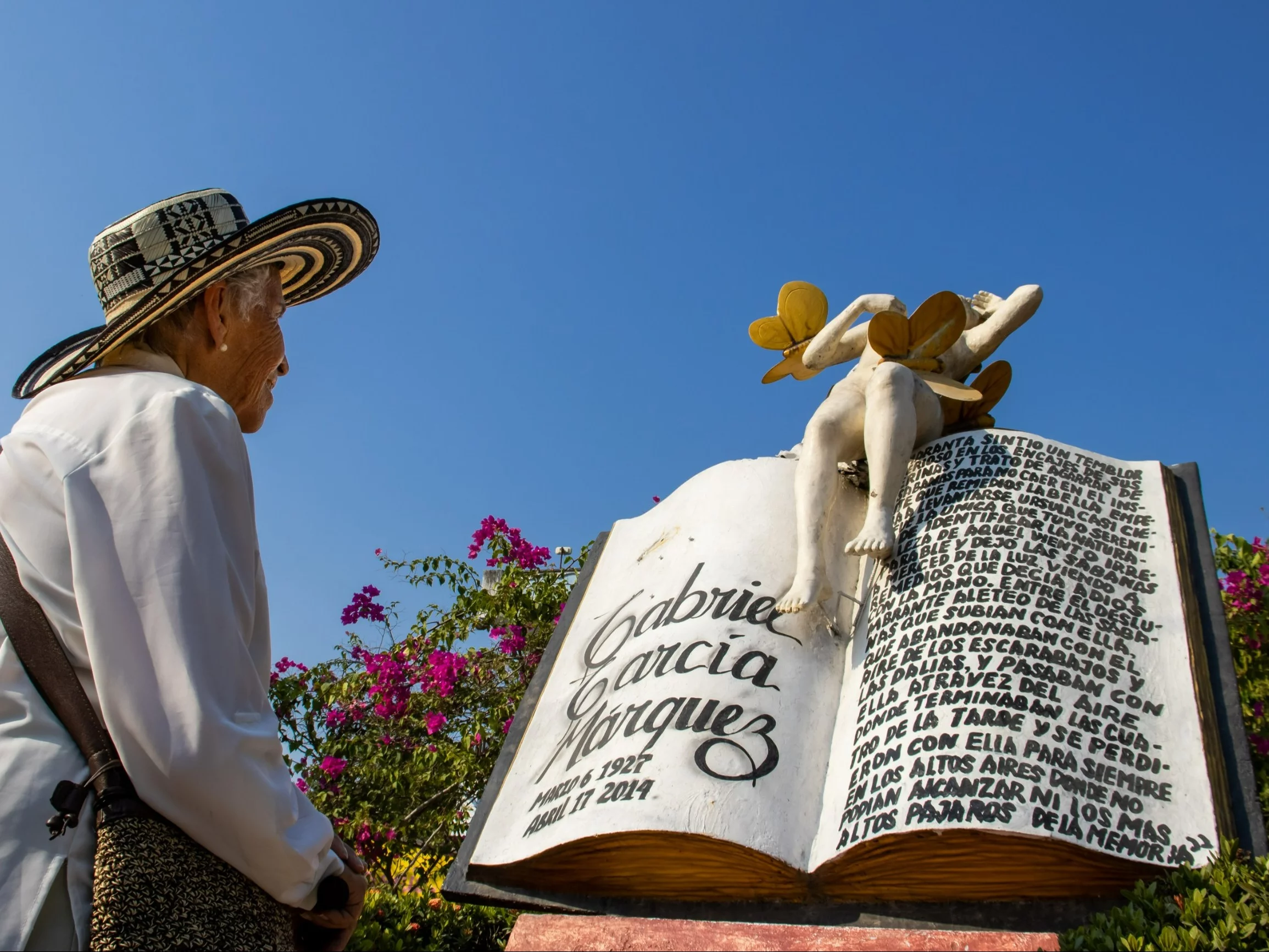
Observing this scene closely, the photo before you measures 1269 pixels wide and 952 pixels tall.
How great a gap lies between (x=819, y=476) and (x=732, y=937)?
1826 mm

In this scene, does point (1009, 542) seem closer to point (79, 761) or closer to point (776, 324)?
point (776, 324)

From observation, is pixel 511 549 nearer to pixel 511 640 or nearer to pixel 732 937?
pixel 511 640

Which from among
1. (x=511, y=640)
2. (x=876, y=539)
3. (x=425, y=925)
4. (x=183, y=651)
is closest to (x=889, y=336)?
(x=876, y=539)

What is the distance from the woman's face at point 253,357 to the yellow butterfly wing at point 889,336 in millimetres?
3208

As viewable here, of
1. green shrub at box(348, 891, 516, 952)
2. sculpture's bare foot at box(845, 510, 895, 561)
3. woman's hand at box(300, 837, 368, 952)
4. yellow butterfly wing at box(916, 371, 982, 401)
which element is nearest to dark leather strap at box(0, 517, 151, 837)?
woman's hand at box(300, 837, 368, 952)

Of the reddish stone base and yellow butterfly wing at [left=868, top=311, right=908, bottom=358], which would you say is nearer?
the reddish stone base

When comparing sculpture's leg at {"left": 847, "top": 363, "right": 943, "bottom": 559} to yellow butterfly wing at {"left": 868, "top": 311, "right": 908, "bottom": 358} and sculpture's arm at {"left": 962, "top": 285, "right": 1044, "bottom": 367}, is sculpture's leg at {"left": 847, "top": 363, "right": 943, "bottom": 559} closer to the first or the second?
yellow butterfly wing at {"left": 868, "top": 311, "right": 908, "bottom": 358}

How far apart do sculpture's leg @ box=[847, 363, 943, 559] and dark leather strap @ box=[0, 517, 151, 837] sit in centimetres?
302

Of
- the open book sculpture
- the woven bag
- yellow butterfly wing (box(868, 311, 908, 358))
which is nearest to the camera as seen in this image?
the woven bag

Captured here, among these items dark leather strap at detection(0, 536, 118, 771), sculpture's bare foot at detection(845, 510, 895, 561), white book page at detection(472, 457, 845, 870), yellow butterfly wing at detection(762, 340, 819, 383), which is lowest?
dark leather strap at detection(0, 536, 118, 771)

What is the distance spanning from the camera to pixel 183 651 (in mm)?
1286

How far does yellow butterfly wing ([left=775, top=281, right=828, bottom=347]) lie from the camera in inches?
207

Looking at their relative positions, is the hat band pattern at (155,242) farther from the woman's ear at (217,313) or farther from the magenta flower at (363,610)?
the magenta flower at (363,610)

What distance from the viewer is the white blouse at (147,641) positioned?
49.1 inches
